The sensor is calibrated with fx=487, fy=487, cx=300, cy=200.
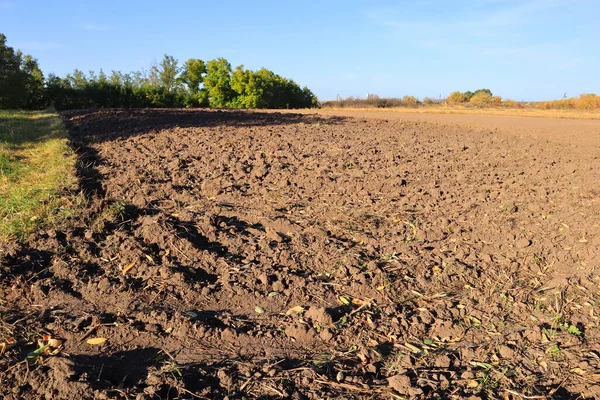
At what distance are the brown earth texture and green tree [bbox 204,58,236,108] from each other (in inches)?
1283

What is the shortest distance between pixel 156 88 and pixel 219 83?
17.5 feet

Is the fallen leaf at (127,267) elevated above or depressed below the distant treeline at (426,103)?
below

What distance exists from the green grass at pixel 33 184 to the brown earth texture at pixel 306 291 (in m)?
0.29

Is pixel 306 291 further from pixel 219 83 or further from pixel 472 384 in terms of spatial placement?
pixel 219 83

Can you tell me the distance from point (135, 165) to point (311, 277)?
501 centimetres

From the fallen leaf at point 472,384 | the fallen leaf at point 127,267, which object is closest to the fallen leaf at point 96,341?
the fallen leaf at point 127,267

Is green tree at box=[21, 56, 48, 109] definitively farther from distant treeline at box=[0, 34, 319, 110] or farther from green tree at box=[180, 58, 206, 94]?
green tree at box=[180, 58, 206, 94]

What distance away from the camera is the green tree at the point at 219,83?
1522 inches

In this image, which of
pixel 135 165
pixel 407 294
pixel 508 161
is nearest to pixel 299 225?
pixel 407 294

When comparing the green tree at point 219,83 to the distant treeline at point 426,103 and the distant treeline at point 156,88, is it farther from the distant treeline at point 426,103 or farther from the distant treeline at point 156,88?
the distant treeline at point 426,103

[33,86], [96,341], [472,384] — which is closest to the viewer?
[472,384]

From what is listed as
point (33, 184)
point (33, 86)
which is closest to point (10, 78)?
point (33, 86)

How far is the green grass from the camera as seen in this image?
15.9 feet

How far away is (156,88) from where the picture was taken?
3531 centimetres
